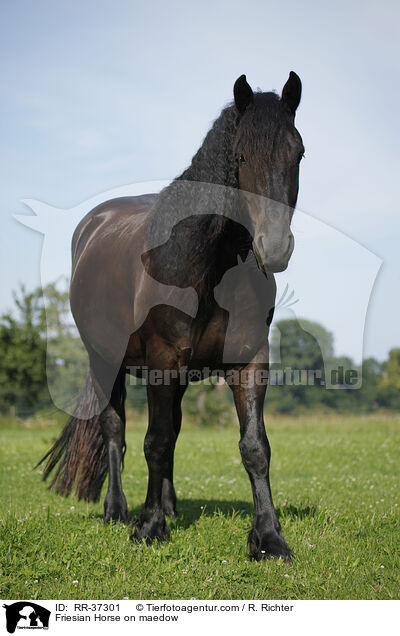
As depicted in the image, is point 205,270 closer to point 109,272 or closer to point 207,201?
point 207,201

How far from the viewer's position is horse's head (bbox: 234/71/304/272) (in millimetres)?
3285

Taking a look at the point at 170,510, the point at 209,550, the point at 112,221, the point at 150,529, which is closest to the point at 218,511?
the point at 170,510

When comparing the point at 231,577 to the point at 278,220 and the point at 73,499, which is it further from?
the point at 73,499

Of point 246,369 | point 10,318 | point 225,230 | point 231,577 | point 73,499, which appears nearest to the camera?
point 231,577

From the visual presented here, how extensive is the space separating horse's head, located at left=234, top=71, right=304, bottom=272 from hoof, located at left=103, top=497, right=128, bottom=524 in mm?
2984

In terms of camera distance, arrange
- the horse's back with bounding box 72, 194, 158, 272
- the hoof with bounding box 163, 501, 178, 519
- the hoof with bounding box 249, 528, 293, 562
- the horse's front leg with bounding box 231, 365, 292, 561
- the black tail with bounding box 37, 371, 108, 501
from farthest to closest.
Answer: the black tail with bounding box 37, 371, 108, 501 < the hoof with bounding box 163, 501, 178, 519 < the horse's back with bounding box 72, 194, 158, 272 < the horse's front leg with bounding box 231, 365, 292, 561 < the hoof with bounding box 249, 528, 293, 562

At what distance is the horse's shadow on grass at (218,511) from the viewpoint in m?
5.05

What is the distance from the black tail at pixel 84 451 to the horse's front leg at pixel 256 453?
223cm

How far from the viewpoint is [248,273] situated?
4180 millimetres

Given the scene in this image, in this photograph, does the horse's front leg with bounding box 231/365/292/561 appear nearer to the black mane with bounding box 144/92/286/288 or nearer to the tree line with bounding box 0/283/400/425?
the black mane with bounding box 144/92/286/288

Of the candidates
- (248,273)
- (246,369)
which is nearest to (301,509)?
(246,369)

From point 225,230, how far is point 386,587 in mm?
2338
